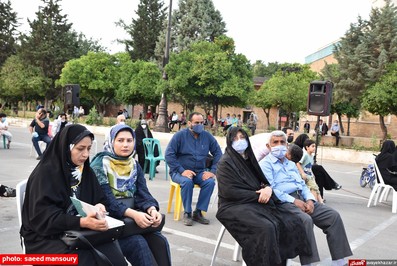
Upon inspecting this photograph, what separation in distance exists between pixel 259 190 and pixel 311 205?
0.86 meters

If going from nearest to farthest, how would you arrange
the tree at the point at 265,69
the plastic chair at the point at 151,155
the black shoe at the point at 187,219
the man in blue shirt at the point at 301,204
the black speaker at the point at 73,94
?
the man in blue shirt at the point at 301,204, the black shoe at the point at 187,219, the plastic chair at the point at 151,155, the black speaker at the point at 73,94, the tree at the point at 265,69

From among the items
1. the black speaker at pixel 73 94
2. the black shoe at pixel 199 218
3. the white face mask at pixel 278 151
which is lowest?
the black shoe at pixel 199 218

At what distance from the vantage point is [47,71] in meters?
44.1

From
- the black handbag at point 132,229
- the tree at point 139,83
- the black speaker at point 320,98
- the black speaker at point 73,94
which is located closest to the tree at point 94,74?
the tree at point 139,83

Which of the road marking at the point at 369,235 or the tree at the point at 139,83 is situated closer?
the road marking at the point at 369,235

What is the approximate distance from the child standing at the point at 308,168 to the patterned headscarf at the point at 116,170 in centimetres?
325

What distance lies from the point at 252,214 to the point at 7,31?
52625 mm

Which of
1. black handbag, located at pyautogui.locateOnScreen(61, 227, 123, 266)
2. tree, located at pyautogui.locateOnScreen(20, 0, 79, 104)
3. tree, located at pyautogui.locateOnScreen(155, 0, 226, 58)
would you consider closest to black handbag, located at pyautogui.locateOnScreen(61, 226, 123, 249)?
black handbag, located at pyautogui.locateOnScreen(61, 227, 123, 266)

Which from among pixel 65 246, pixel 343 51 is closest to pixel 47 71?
pixel 343 51

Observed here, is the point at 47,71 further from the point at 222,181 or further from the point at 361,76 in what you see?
the point at 222,181

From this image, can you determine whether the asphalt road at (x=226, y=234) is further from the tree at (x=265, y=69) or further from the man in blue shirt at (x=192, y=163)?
the tree at (x=265, y=69)

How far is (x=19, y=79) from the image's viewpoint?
41.2 metres

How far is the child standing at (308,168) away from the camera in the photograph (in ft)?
19.8

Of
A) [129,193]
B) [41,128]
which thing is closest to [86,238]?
[129,193]
